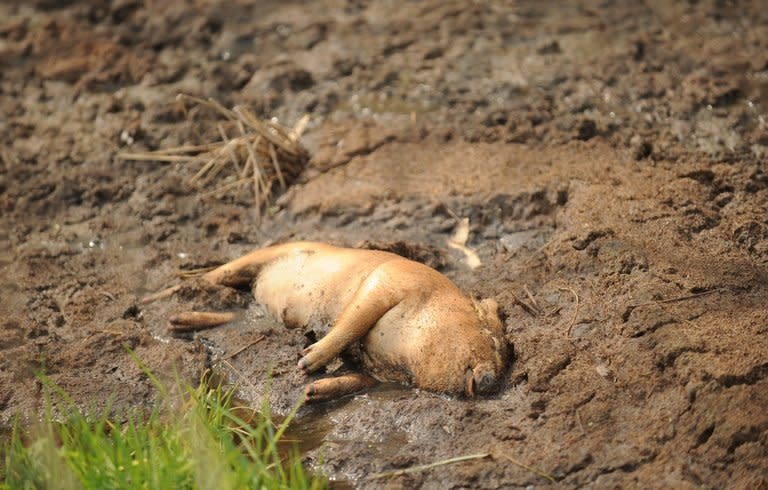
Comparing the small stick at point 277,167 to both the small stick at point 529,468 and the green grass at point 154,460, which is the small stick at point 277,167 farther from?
the small stick at point 529,468

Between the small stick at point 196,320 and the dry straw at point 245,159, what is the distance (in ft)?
4.19

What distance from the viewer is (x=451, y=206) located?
248 inches

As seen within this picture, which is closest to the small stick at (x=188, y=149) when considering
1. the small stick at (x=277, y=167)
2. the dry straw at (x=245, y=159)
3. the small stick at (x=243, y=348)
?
the dry straw at (x=245, y=159)

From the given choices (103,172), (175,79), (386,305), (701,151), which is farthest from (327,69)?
(386,305)

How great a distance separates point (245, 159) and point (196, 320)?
1906mm

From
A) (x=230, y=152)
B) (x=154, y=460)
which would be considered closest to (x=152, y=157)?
(x=230, y=152)

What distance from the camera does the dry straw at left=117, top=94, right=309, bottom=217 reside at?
6840 mm

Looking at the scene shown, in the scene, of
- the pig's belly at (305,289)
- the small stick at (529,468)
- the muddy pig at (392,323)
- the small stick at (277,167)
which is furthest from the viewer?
the small stick at (277,167)

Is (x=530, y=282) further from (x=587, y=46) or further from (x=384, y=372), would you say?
(x=587, y=46)

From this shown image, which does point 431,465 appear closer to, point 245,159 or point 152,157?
point 245,159

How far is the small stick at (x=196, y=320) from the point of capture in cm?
542

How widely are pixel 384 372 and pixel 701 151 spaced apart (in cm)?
296

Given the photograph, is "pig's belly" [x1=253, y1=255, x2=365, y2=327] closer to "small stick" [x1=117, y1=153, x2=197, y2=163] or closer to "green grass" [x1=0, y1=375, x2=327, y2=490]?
"green grass" [x1=0, y1=375, x2=327, y2=490]

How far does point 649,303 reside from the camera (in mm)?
4859
